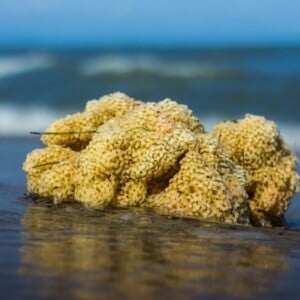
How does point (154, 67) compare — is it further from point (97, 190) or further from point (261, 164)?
point (97, 190)

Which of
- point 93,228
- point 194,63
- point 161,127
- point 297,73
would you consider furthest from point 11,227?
point 194,63

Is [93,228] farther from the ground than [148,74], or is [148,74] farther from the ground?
[148,74]

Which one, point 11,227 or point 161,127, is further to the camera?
point 161,127

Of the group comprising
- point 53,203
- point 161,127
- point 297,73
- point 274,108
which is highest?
point 297,73

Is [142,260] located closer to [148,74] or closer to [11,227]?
[11,227]

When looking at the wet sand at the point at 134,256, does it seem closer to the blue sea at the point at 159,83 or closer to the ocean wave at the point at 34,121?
the blue sea at the point at 159,83

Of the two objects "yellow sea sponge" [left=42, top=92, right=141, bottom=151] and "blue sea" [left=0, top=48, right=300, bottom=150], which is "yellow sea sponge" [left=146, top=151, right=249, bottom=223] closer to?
"yellow sea sponge" [left=42, top=92, right=141, bottom=151]
